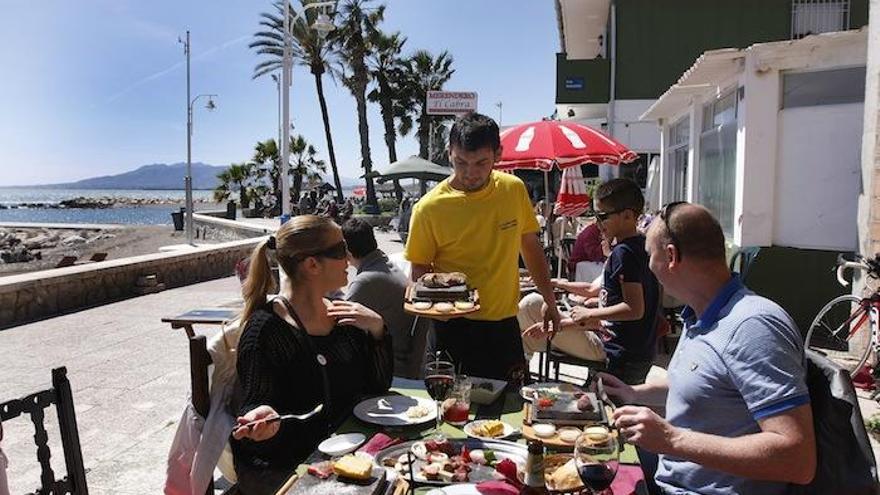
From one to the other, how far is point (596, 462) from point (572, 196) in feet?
31.2

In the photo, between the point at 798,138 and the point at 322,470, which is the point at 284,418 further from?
the point at 798,138

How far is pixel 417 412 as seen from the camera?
2.51 metres

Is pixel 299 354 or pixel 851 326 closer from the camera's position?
pixel 299 354

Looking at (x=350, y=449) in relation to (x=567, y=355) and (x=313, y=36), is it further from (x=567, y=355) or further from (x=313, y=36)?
(x=313, y=36)

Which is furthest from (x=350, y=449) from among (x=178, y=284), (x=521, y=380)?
(x=178, y=284)

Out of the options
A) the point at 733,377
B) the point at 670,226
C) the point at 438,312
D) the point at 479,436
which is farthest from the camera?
the point at 438,312

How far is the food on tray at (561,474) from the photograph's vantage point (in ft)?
5.98

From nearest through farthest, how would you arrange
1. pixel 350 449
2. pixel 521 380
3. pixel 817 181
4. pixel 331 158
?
pixel 350 449
pixel 521 380
pixel 817 181
pixel 331 158

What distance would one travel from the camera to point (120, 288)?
10352mm

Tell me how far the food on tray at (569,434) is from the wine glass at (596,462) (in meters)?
0.32

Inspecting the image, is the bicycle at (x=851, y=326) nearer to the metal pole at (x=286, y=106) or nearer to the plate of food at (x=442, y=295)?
the plate of food at (x=442, y=295)

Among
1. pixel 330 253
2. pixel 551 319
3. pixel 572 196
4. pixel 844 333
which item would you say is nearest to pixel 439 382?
pixel 330 253

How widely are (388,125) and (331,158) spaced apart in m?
5.07

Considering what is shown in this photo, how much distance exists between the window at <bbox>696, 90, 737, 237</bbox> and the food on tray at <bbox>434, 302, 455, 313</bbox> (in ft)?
19.8
